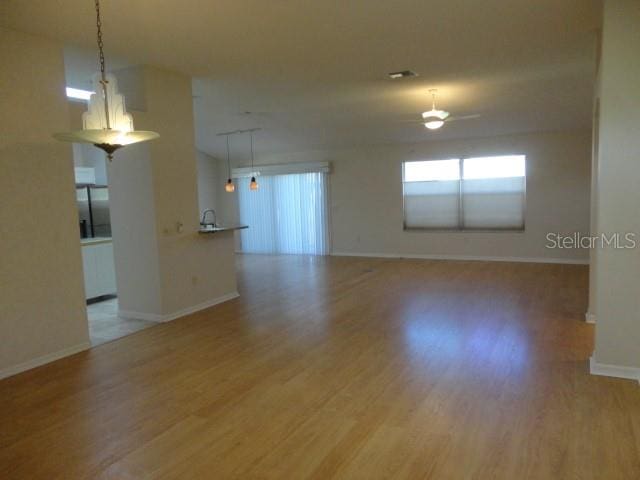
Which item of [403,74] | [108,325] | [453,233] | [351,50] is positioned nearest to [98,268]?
[108,325]

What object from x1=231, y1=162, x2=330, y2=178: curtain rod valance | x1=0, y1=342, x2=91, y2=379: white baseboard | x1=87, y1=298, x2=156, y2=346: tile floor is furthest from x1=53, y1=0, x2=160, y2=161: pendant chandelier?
x1=231, y1=162, x2=330, y2=178: curtain rod valance

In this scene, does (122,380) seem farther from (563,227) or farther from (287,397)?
(563,227)

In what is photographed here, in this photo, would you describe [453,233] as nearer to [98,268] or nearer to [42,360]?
[98,268]

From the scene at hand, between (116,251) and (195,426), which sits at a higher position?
(116,251)

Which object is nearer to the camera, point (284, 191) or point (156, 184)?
point (156, 184)

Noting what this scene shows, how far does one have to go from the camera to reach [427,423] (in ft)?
9.03

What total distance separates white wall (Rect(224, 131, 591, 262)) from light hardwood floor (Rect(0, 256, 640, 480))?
11.7 feet

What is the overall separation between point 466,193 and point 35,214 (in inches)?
295

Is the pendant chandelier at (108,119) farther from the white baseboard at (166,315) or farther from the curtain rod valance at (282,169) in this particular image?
the curtain rod valance at (282,169)

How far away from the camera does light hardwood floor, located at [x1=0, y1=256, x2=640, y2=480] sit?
7.80ft

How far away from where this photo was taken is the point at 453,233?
9.29 m

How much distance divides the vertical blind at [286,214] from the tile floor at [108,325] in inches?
213

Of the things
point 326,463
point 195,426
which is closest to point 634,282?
point 326,463

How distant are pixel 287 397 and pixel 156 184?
299cm
